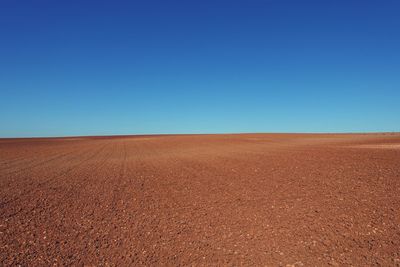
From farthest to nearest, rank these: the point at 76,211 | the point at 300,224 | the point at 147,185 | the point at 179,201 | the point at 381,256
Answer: the point at 147,185 → the point at 179,201 → the point at 76,211 → the point at 300,224 → the point at 381,256

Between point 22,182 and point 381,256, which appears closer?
point 381,256

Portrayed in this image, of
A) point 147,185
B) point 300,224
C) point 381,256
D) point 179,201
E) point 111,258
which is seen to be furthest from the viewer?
point 147,185

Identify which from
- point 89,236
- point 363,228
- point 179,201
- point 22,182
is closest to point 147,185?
point 179,201

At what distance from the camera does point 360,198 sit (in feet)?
22.3

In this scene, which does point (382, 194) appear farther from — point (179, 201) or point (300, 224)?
point (179, 201)

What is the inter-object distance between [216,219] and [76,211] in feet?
13.3

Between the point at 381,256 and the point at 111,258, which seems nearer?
the point at 381,256

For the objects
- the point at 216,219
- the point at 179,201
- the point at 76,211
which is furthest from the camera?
the point at 179,201

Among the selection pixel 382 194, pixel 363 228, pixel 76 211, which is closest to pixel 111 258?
pixel 76 211

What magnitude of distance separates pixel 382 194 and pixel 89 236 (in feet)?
27.2

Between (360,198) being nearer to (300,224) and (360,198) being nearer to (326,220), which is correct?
(326,220)

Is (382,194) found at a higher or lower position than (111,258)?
higher

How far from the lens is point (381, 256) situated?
393 cm

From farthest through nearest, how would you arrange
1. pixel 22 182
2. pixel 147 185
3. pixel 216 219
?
pixel 22 182
pixel 147 185
pixel 216 219
